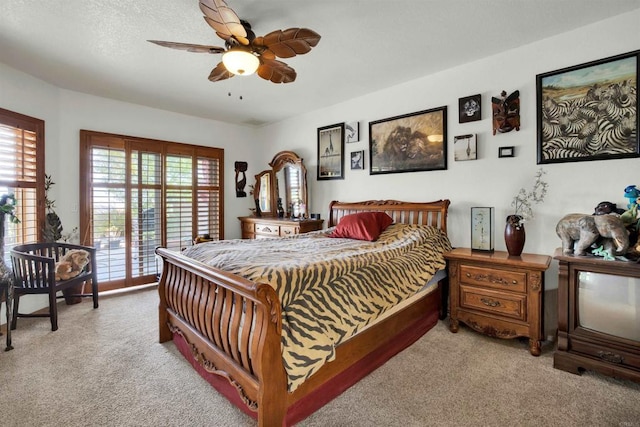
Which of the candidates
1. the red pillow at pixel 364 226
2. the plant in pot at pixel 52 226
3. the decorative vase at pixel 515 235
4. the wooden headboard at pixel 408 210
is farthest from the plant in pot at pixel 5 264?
the decorative vase at pixel 515 235

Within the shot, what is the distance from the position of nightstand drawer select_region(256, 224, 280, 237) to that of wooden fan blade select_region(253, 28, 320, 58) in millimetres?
2816

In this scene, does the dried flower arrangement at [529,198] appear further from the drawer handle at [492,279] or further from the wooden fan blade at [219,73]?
the wooden fan blade at [219,73]

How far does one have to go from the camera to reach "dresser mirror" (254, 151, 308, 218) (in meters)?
4.80

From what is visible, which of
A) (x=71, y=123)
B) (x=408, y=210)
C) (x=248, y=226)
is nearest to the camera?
(x=408, y=210)

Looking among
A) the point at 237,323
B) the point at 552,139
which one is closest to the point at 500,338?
the point at 552,139

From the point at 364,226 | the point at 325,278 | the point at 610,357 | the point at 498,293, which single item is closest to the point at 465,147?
the point at 364,226

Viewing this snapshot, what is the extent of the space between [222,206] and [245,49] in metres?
3.62

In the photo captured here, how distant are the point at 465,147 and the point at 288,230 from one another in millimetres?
2618

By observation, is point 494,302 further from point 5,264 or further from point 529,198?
point 5,264

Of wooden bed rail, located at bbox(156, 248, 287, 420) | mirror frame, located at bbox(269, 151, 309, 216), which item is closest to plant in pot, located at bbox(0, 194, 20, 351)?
wooden bed rail, located at bbox(156, 248, 287, 420)

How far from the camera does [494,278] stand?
2613 millimetres

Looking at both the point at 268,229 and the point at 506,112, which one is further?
the point at 268,229

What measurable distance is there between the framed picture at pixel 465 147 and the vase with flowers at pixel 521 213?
605mm

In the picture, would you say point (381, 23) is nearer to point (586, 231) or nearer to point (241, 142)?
point (586, 231)
